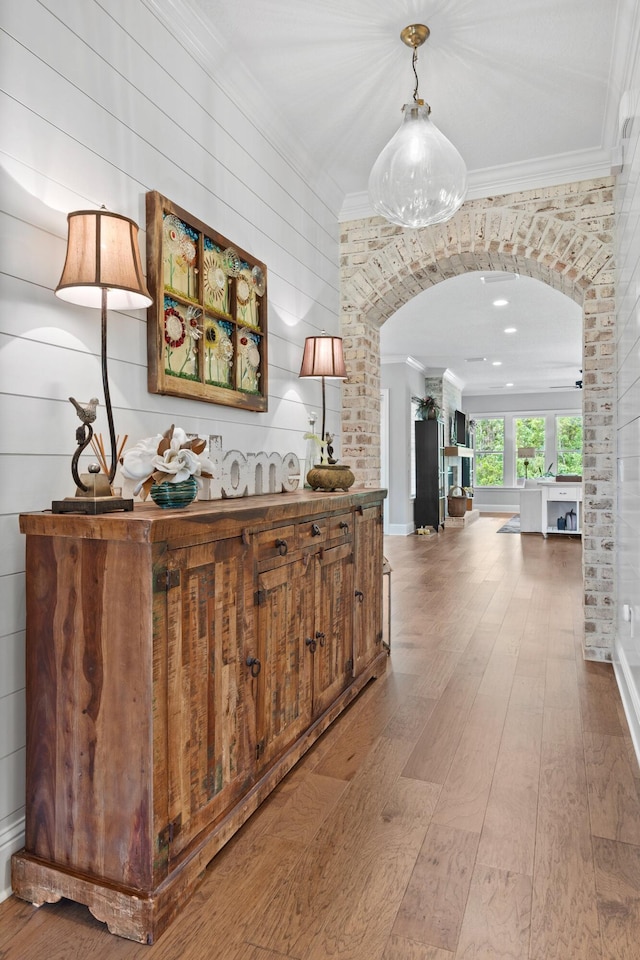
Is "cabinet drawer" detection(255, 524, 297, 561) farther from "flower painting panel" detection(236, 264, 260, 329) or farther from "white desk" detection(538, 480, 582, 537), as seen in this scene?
"white desk" detection(538, 480, 582, 537)

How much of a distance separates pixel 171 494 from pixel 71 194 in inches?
37.0

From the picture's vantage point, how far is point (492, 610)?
4457mm

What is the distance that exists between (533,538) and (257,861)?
8.10 meters

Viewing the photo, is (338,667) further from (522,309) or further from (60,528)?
(522,309)

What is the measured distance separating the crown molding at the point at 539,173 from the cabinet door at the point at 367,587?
2.07 meters

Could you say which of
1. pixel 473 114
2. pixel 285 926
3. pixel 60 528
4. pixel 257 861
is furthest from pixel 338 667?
pixel 473 114

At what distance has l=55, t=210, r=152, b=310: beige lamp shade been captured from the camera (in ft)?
5.15

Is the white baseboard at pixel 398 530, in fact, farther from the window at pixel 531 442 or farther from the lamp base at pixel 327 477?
the lamp base at pixel 327 477

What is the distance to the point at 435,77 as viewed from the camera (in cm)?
273

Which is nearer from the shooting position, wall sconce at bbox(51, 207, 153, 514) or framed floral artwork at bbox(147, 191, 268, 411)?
wall sconce at bbox(51, 207, 153, 514)

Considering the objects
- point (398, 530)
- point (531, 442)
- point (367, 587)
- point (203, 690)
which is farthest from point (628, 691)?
point (531, 442)

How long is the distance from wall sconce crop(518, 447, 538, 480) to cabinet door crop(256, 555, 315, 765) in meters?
11.8

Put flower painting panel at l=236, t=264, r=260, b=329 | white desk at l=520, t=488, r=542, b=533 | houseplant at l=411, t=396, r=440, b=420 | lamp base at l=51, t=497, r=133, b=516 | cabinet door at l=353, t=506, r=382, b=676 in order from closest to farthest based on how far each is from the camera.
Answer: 1. lamp base at l=51, t=497, r=133, b=516
2. flower painting panel at l=236, t=264, r=260, b=329
3. cabinet door at l=353, t=506, r=382, b=676
4. white desk at l=520, t=488, r=542, b=533
5. houseplant at l=411, t=396, r=440, b=420

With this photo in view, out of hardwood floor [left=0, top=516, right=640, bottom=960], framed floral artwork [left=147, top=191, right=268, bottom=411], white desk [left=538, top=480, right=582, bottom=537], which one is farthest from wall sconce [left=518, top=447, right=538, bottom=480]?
framed floral artwork [left=147, top=191, right=268, bottom=411]
